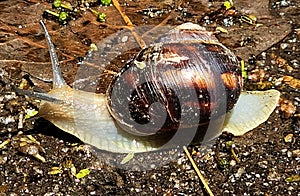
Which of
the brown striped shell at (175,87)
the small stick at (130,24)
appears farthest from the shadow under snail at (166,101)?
the small stick at (130,24)

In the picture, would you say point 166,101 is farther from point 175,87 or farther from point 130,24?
point 130,24

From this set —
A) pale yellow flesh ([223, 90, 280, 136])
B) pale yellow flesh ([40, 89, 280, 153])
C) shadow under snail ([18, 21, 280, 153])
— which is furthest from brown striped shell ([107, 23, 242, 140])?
pale yellow flesh ([223, 90, 280, 136])

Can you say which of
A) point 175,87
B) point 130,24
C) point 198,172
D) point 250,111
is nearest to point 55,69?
point 130,24

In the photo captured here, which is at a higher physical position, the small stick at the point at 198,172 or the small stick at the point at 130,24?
the small stick at the point at 130,24

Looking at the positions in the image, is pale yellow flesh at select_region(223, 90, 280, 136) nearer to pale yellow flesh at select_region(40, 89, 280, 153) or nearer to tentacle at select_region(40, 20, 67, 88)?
pale yellow flesh at select_region(40, 89, 280, 153)

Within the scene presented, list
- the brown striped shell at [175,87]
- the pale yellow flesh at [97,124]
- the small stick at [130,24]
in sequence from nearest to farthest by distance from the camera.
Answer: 1. the brown striped shell at [175,87]
2. the pale yellow flesh at [97,124]
3. the small stick at [130,24]

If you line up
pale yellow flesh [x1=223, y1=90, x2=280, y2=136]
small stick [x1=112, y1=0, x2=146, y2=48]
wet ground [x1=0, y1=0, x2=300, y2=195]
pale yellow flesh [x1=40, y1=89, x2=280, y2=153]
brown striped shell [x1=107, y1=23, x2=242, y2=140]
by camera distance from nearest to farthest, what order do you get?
1. brown striped shell [x1=107, y1=23, x2=242, y2=140]
2. wet ground [x1=0, y1=0, x2=300, y2=195]
3. pale yellow flesh [x1=40, y1=89, x2=280, y2=153]
4. pale yellow flesh [x1=223, y1=90, x2=280, y2=136]
5. small stick [x1=112, y1=0, x2=146, y2=48]

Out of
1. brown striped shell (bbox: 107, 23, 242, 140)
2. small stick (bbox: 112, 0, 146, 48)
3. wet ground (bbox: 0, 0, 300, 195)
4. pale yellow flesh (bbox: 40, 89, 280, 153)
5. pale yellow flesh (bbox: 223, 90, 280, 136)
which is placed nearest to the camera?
brown striped shell (bbox: 107, 23, 242, 140)

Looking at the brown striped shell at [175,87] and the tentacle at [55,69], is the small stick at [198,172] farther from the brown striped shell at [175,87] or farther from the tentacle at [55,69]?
the tentacle at [55,69]

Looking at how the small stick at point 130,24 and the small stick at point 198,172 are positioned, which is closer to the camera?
the small stick at point 198,172
